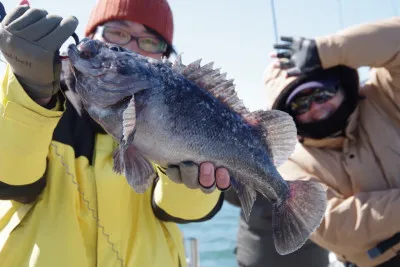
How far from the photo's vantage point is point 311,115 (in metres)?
3.82

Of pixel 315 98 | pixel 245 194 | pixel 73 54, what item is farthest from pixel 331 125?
pixel 73 54

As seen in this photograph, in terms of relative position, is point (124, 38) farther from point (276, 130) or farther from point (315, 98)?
point (315, 98)

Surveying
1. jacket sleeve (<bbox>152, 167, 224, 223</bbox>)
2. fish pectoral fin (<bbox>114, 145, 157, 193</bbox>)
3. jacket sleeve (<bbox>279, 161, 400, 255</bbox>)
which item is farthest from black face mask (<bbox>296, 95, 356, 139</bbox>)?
fish pectoral fin (<bbox>114, 145, 157, 193</bbox>)

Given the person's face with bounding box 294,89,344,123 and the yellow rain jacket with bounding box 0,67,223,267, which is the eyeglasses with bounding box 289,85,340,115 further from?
the yellow rain jacket with bounding box 0,67,223,267

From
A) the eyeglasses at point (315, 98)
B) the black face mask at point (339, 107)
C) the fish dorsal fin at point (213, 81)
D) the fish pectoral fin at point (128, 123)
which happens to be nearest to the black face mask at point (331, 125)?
the black face mask at point (339, 107)

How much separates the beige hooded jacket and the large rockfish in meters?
1.57

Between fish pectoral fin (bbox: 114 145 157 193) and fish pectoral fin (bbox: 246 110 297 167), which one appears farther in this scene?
fish pectoral fin (bbox: 246 110 297 167)

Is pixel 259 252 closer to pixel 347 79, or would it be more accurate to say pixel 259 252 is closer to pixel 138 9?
pixel 347 79

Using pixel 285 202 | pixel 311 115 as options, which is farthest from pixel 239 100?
pixel 311 115

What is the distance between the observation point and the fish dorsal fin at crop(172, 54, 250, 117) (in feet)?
6.40

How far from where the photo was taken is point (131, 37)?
2709mm

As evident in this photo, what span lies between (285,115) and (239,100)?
0.87 ft

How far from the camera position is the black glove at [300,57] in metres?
3.71

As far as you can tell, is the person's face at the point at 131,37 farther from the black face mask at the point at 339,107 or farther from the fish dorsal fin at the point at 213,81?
the black face mask at the point at 339,107
